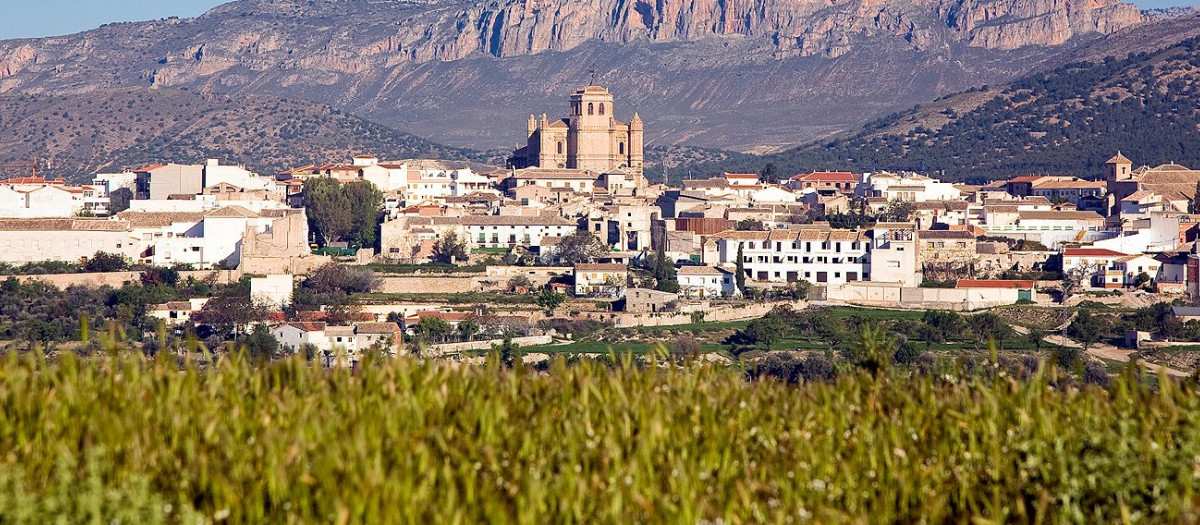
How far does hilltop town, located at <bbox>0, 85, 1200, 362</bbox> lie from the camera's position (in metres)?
38.8

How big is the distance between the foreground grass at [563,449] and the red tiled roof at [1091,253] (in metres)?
36.0

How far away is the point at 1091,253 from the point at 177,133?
75.4 meters

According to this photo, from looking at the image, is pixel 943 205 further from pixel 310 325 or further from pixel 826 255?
pixel 310 325

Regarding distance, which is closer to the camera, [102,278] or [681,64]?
[102,278]

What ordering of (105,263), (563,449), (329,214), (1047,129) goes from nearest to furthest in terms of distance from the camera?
(563,449)
(105,263)
(329,214)
(1047,129)

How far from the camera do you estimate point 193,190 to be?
57656 millimetres

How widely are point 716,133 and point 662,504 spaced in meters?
137

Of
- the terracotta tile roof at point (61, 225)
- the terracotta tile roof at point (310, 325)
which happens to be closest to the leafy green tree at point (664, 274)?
the terracotta tile roof at point (310, 325)

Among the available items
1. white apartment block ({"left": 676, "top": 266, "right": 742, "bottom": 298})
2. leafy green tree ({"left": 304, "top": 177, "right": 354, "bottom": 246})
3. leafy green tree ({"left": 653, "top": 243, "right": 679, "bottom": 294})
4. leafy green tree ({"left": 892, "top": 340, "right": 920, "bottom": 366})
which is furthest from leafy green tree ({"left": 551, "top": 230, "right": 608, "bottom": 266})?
leafy green tree ({"left": 892, "top": 340, "right": 920, "bottom": 366})

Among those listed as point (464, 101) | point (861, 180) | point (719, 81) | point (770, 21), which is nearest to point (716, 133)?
point (719, 81)

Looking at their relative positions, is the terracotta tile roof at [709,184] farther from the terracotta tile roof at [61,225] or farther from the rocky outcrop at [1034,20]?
the rocky outcrop at [1034,20]

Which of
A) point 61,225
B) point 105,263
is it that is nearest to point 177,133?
point 61,225

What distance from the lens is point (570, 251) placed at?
45.9 meters

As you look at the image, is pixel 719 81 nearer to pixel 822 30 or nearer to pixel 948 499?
pixel 822 30
